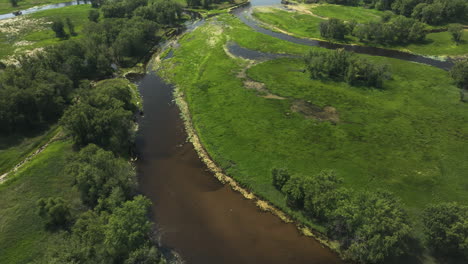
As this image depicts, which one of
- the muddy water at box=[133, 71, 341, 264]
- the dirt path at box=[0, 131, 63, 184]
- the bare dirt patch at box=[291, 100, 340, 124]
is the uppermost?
the bare dirt patch at box=[291, 100, 340, 124]

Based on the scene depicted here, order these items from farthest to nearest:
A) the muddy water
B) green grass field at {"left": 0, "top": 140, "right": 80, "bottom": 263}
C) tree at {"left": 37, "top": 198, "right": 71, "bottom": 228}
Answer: tree at {"left": 37, "top": 198, "right": 71, "bottom": 228} < the muddy water < green grass field at {"left": 0, "top": 140, "right": 80, "bottom": 263}

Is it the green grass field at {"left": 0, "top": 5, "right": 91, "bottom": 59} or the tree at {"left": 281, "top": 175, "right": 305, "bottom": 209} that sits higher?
the green grass field at {"left": 0, "top": 5, "right": 91, "bottom": 59}

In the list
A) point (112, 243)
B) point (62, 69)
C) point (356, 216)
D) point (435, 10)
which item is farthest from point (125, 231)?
point (435, 10)

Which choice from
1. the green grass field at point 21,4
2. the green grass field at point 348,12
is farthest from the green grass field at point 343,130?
the green grass field at point 21,4

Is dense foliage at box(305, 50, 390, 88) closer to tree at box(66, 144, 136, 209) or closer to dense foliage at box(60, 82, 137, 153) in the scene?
dense foliage at box(60, 82, 137, 153)

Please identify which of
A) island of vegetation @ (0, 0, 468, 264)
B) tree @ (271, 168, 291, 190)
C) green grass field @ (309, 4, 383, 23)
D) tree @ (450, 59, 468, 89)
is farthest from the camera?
green grass field @ (309, 4, 383, 23)

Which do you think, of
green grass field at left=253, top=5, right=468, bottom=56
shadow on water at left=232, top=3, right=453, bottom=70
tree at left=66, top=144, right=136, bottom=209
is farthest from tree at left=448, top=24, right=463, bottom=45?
tree at left=66, top=144, right=136, bottom=209

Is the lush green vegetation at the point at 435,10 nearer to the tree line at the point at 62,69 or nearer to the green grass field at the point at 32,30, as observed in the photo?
the tree line at the point at 62,69
